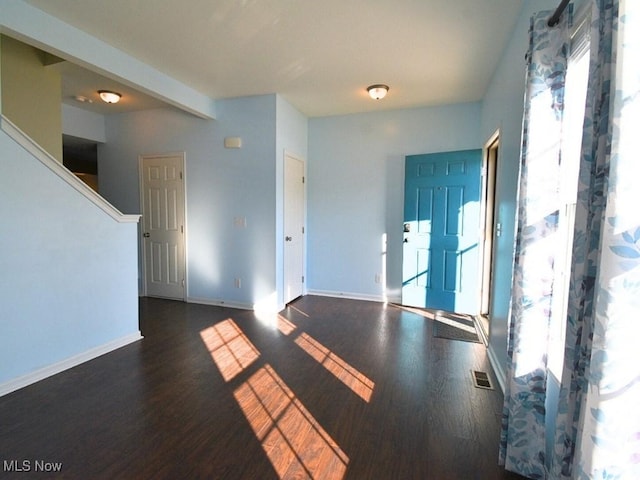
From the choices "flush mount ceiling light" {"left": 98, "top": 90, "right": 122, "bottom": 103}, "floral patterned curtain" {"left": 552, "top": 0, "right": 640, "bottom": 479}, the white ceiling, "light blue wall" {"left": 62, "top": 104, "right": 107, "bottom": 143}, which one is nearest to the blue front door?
the white ceiling

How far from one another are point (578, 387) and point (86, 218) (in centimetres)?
332

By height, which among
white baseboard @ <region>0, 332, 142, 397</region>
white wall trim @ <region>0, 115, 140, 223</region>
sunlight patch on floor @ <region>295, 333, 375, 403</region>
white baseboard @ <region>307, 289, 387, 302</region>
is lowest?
sunlight patch on floor @ <region>295, 333, 375, 403</region>

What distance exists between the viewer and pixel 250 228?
4.22 m

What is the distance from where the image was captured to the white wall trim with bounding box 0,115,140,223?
7.32 feet

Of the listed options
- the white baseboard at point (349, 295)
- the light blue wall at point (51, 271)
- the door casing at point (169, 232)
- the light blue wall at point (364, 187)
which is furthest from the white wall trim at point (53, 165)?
the white baseboard at point (349, 295)

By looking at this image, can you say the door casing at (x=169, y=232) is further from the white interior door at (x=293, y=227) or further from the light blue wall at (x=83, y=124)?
the white interior door at (x=293, y=227)

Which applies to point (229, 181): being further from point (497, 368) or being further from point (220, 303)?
point (497, 368)

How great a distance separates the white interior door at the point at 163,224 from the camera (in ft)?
15.1

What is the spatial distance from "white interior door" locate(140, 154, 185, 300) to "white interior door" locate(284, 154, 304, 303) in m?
1.46

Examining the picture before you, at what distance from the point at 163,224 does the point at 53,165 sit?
2.26 meters

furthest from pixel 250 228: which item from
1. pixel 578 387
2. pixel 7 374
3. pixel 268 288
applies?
pixel 578 387

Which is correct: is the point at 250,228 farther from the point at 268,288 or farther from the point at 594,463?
the point at 594,463

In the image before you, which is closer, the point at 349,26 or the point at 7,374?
the point at 7,374

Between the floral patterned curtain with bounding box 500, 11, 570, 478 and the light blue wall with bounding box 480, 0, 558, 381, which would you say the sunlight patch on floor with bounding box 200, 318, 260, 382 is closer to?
the floral patterned curtain with bounding box 500, 11, 570, 478
